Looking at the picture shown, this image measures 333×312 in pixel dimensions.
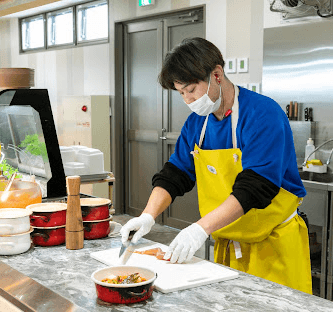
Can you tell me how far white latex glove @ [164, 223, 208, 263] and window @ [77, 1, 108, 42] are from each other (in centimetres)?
501

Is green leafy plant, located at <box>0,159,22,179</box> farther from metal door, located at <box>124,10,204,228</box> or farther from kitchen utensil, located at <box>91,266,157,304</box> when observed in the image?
metal door, located at <box>124,10,204,228</box>

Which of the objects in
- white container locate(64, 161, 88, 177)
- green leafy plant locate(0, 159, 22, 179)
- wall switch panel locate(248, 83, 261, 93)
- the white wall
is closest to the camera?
green leafy plant locate(0, 159, 22, 179)

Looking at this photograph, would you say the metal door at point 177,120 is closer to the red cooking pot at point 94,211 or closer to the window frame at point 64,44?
the window frame at point 64,44

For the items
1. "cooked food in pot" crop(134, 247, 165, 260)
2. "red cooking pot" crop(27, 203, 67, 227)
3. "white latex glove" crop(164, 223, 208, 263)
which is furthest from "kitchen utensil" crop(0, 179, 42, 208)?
"white latex glove" crop(164, 223, 208, 263)

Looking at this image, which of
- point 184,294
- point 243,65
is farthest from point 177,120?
point 184,294

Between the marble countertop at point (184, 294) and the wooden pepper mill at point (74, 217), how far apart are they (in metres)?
0.11

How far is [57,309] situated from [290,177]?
3.91 feet

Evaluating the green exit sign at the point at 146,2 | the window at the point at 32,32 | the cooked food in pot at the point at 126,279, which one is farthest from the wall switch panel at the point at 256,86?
the window at the point at 32,32

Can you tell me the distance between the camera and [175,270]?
5.11ft

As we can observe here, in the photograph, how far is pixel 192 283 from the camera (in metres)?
1.43

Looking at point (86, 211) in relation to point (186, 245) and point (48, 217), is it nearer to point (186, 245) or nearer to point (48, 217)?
point (48, 217)

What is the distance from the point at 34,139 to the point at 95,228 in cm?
73

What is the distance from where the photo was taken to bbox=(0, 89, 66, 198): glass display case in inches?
93.0

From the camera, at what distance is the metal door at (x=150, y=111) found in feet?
17.7
